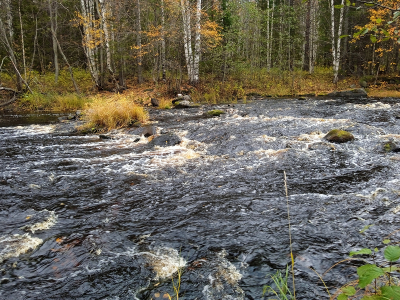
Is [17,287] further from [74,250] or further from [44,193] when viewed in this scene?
[44,193]

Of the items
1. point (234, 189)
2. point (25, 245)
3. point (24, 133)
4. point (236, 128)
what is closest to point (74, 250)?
point (25, 245)

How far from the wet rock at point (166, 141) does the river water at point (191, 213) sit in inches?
7.3

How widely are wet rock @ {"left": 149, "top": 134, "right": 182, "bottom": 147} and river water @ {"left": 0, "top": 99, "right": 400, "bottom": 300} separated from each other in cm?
18

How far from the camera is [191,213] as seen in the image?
4195 mm

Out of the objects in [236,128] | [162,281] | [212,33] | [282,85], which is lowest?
[162,281]

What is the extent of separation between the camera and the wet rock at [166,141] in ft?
26.8

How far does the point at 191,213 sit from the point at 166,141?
4337 millimetres

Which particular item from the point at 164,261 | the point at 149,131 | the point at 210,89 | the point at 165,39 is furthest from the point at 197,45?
the point at 164,261

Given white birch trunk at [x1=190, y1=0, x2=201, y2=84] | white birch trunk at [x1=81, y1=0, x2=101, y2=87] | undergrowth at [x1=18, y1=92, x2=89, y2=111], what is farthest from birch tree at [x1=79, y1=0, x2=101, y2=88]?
white birch trunk at [x1=190, y1=0, x2=201, y2=84]

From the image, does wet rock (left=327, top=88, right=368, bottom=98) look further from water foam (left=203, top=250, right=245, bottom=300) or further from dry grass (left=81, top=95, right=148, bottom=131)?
water foam (left=203, top=250, right=245, bottom=300)

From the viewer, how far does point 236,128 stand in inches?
373

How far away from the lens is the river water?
2.84 metres

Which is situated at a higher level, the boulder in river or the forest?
the forest

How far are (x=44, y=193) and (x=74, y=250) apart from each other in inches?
83.3
